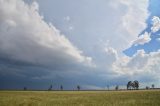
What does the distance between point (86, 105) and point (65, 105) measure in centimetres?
319

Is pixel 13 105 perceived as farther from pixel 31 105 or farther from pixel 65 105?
pixel 65 105

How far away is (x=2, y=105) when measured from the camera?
35.7m

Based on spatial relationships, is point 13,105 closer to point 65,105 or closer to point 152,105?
point 65,105

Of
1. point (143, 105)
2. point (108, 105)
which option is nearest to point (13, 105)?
point (108, 105)

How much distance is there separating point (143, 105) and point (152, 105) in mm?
1236

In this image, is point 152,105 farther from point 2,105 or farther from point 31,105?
point 2,105

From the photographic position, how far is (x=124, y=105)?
34281mm

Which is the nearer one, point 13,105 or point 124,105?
point 124,105

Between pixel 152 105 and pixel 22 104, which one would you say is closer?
pixel 152 105

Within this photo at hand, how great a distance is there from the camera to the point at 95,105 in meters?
35.1

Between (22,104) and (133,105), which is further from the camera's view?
(22,104)

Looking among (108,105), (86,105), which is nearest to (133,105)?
(108,105)

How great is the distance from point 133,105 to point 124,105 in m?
1.33

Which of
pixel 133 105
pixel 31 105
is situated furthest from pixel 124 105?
pixel 31 105
